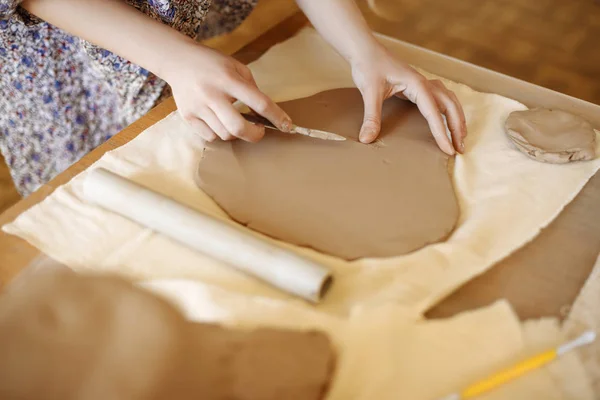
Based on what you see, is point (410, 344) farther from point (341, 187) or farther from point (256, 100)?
point (256, 100)

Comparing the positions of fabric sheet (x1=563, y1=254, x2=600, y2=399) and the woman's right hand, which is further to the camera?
the woman's right hand

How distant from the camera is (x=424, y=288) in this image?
0.61 m

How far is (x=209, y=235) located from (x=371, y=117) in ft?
1.18

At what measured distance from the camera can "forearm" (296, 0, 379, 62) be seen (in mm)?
891

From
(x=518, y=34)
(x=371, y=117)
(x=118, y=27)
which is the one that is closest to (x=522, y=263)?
(x=371, y=117)

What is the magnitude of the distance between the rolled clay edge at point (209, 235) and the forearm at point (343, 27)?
45 cm

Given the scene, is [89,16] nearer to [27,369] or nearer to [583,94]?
→ [27,369]

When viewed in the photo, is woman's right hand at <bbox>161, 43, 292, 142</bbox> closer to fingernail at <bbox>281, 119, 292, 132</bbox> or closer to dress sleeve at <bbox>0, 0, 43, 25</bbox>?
fingernail at <bbox>281, 119, 292, 132</bbox>

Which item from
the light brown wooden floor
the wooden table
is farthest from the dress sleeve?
the light brown wooden floor

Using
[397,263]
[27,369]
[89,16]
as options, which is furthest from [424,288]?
[89,16]

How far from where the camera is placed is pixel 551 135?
814 mm

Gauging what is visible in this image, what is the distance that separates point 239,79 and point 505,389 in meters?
0.55

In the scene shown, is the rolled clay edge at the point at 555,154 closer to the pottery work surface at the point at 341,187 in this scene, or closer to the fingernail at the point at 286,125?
the pottery work surface at the point at 341,187

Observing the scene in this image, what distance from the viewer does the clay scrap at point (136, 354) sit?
0.48 m
